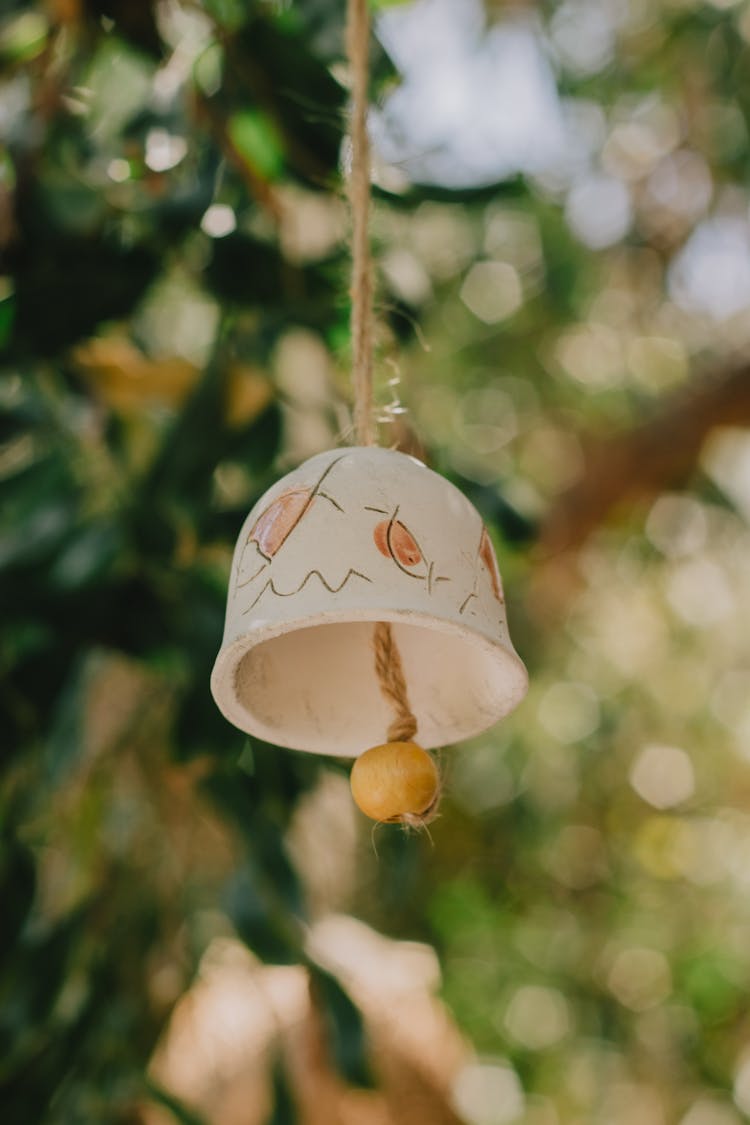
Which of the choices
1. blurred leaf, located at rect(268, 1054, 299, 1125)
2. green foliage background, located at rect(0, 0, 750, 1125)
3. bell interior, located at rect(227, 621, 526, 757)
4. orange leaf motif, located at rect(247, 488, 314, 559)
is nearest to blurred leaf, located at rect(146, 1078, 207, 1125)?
green foliage background, located at rect(0, 0, 750, 1125)

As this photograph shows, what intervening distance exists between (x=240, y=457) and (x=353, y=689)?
1.36ft

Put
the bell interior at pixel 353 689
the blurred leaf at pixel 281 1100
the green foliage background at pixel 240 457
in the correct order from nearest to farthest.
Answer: the bell interior at pixel 353 689 < the green foliage background at pixel 240 457 < the blurred leaf at pixel 281 1100


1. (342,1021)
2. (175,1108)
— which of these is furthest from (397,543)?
(175,1108)

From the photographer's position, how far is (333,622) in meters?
0.43

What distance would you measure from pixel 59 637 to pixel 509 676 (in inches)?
19.7

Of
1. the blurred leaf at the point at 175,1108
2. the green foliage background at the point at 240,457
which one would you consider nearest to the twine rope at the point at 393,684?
the green foliage background at the point at 240,457

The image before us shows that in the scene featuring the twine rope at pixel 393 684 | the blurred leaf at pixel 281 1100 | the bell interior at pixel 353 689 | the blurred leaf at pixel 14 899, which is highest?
the twine rope at pixel 393 684

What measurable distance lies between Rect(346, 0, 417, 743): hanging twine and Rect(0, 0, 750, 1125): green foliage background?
0.07 meters

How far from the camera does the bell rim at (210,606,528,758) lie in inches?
15.1

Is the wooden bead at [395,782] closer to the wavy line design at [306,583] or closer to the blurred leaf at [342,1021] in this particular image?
the wavy line design at [306,583]

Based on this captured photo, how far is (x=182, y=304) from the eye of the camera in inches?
85.4

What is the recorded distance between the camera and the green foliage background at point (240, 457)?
0.86 metres

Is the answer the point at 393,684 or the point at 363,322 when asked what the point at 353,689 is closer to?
the point at 393,684

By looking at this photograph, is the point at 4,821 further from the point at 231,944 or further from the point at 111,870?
the point at 231,944
